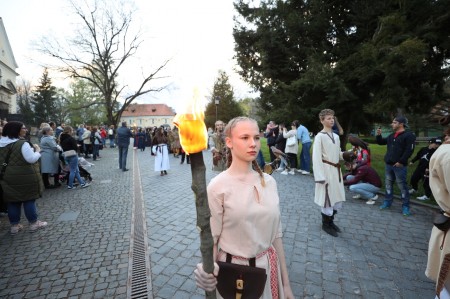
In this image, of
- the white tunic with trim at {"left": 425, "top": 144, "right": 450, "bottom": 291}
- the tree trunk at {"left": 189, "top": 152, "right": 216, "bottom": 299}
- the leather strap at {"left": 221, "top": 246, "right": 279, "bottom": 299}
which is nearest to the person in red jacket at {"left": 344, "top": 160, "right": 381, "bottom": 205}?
the white tunic with trim at {"left": 425, "top": 144, "right": 450, "bottom": 291}

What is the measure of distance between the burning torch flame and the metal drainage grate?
2.96 metres

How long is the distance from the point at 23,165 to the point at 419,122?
28.6m

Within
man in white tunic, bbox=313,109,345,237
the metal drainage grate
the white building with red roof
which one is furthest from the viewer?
the white building with red roof

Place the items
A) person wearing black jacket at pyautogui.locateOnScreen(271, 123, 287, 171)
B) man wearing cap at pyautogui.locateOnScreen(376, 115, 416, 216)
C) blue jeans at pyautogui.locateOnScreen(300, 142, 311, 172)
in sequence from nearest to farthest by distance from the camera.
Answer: man wearing cap at pyautogui.locateOnScreen(376, 115, 416, 216), blue jeans at pyautogui.locateOnScreen(300, 142, 311, 172), person wearing black jacket at pyautogui.locateOnScreen(271, 123, 287, 171)

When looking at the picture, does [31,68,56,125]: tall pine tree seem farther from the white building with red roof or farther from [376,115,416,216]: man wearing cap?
[376,115,416,216]: man wearing cap

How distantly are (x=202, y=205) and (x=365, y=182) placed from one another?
304 inches

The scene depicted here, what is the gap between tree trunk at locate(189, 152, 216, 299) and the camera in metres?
1.00

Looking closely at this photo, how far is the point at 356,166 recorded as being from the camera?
7723 millimetres

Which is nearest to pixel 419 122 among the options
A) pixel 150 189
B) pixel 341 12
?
pixel 341 12

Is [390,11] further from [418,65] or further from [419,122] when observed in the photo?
[419,122]

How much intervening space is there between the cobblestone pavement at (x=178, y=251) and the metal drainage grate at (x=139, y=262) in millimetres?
61

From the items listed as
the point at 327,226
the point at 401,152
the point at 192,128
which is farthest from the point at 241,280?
the point at 401,152

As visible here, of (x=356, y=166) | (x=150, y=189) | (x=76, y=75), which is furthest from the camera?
(x=76, y=75)

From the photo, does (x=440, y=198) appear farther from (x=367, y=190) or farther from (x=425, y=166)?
(x=425, y=166)
